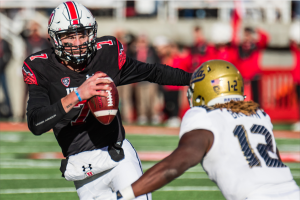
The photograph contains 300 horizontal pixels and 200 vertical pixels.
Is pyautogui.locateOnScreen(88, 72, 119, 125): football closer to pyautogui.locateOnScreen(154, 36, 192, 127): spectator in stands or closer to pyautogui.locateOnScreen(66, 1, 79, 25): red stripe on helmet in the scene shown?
pyautogui.locateOnScreen(66, 1, 79, 25): red stripe on helmet

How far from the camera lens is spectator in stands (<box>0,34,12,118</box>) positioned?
11383mm

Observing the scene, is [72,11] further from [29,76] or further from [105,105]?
[105,105]

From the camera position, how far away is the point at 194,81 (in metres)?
2.81

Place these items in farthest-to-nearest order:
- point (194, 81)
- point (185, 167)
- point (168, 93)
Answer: point (168, 93) < point (194, 81) < point (185, 167)

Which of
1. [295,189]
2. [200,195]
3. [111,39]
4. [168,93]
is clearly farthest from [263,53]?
[295,189]

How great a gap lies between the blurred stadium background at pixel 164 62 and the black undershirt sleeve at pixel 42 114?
2.25 metres

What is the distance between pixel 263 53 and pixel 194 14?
2.76m

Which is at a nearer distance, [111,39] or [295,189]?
[295,189]

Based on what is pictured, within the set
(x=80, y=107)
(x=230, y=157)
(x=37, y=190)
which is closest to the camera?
(x=230, y=157)

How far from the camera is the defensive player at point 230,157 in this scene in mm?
2281

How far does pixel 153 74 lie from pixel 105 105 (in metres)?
0.91

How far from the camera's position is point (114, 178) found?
10.7 feet

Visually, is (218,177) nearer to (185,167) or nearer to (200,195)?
(185,167)

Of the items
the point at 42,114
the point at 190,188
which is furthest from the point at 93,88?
the point at 190,188
